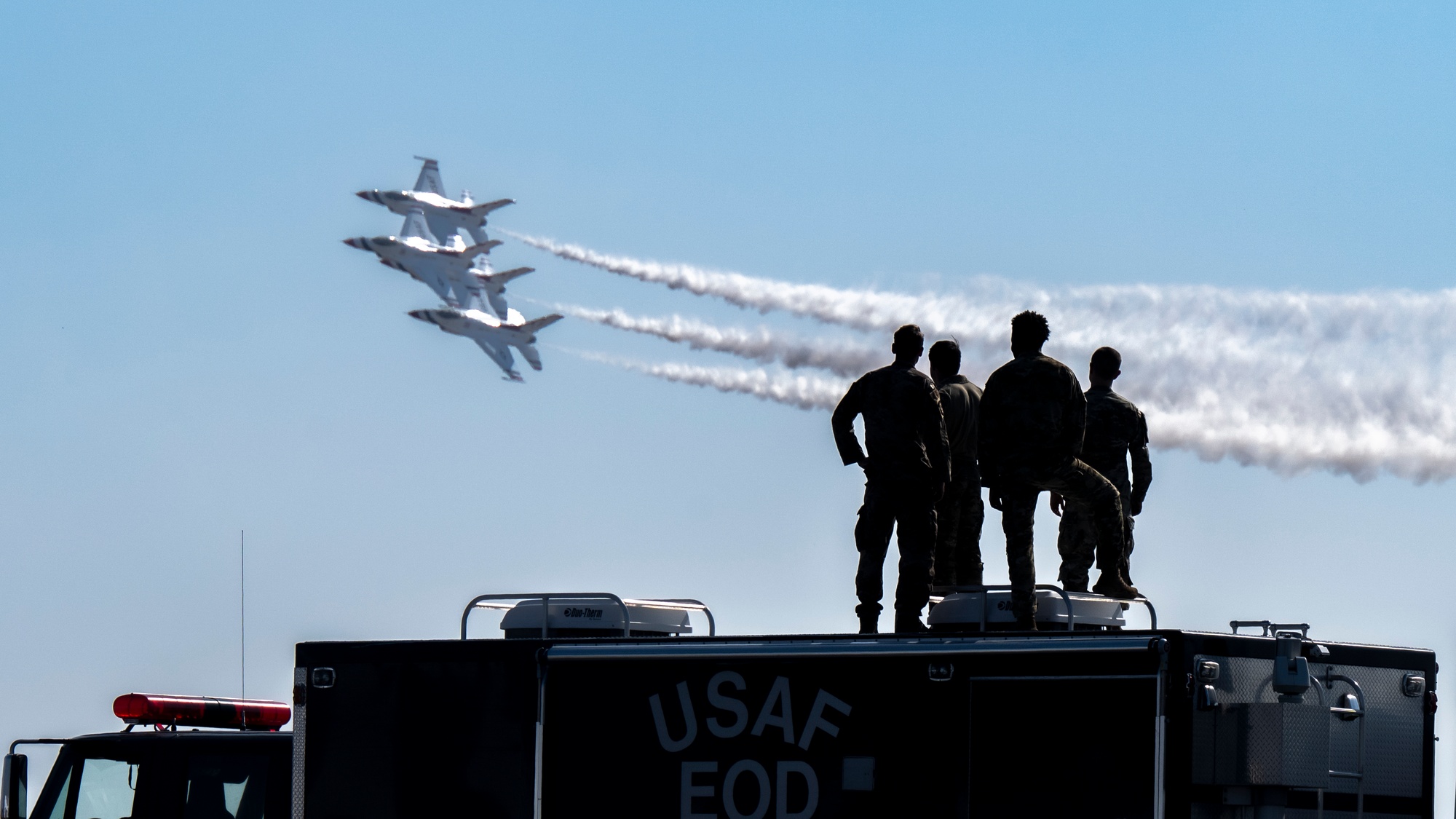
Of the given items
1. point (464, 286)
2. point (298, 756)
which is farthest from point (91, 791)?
point (464, 286)

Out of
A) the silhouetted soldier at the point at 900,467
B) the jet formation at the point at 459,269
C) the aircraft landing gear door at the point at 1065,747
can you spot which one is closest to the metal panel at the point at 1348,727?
the aircraft landing gear door at the point at 1065,747

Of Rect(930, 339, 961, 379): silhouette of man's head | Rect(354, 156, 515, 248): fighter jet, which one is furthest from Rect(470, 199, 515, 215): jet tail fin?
Rect(930, 339, 961, 379): silhouette of man's head

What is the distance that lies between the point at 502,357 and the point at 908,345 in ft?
381

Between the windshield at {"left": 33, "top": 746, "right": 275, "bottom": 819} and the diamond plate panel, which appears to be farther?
the windshield at {"left": 33, "top": 746, "right": 275, "bottom": 819}

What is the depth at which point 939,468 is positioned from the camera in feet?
40.3

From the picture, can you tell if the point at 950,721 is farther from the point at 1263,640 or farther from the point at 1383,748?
the point at 1383,748

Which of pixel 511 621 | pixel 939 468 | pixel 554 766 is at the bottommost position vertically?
pixel 554 766

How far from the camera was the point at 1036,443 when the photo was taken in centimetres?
1194

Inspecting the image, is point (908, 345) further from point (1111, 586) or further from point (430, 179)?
point (430, 179)

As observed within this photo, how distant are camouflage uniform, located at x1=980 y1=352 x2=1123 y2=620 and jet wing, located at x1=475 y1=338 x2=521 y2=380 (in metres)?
113

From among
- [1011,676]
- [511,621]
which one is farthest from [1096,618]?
[511,621]

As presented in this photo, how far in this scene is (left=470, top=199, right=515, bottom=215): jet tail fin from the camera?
128125 mm

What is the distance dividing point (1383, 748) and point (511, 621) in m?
4.93

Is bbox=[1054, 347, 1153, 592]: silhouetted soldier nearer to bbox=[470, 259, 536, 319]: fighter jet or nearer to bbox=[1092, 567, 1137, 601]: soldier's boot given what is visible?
bbox=[1092, 567, 1137, 601]: soldier's boot
